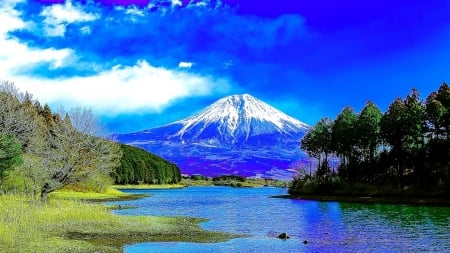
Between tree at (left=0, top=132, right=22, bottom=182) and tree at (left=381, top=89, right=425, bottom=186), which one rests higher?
tree at (left=381, top=89, right=425, bottom=186)

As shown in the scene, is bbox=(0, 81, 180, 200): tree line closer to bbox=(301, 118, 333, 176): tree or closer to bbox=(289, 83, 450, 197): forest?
bbox=(289, 83, 450, 197): forest

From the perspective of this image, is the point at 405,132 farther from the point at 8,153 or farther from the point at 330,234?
the point at 8,153

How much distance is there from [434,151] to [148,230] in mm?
68032

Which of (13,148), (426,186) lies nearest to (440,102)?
(426,186)

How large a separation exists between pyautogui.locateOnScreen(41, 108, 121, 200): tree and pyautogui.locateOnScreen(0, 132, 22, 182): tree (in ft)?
12.5

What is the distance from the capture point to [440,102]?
92.2 meters

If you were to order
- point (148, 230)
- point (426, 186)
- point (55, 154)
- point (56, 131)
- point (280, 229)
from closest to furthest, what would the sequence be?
point (148, 230)
point (280, 229)
point (55, 154)
point (56, 131)
point (426, 186)

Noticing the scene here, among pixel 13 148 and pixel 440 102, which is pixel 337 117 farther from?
pixel 13 148

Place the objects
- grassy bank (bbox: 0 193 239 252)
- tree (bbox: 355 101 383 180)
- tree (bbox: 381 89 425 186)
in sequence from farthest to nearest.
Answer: tree (bbox: 355 101 383 180) → tree (bbox: 381 89 425 186) → grassy bank (bbox: 0 193 239 252)

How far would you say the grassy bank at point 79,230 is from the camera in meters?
29.2

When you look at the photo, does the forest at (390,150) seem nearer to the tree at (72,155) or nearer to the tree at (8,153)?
the tree at (72,155)

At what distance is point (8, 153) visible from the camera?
52750mm

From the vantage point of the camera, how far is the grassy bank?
2916 centimetres

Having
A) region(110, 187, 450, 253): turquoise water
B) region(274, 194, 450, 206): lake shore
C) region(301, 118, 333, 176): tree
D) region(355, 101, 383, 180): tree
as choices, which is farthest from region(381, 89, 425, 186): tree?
region(110, 187, 450, 253): turquoise water
